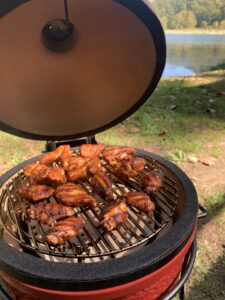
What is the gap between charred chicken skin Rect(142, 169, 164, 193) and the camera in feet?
5.85

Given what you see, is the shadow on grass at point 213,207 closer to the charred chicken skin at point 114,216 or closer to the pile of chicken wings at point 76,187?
the pile of chicken wings at point 76,187

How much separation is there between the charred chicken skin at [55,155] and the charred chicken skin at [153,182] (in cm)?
61

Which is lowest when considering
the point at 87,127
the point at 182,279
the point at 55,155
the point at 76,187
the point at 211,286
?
the point at 211,286

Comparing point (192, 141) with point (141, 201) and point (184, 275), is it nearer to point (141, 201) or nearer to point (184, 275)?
point (141, 201)

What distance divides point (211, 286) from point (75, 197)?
129 cm

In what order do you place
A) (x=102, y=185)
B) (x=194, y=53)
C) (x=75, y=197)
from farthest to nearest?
1. (x=194, y=53)
2. (x=102, y=185)
3. (x=75, y=197)

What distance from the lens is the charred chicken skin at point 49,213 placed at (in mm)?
1597

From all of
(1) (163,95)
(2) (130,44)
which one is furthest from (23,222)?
(1) (163,95)

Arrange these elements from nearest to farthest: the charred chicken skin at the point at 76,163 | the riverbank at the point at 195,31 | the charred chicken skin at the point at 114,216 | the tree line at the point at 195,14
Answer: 1. the charred chicken skin at the point at 114,216
2. the charred chicken skin at the point at 76,163
3. the tree line at the point at 195,14
4. the riverbank at the point at 195,31

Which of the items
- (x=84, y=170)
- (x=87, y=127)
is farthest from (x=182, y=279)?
(x=87, y=127)

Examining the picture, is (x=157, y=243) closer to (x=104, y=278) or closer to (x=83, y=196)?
(x=104, y=278)

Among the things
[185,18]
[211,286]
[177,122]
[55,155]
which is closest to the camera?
[55,155]

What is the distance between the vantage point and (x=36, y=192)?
5.69 feet

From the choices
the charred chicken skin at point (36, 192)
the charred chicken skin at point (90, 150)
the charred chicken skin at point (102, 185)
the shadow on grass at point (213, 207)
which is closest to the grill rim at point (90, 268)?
the charred chicken skin at point (36, 192)
